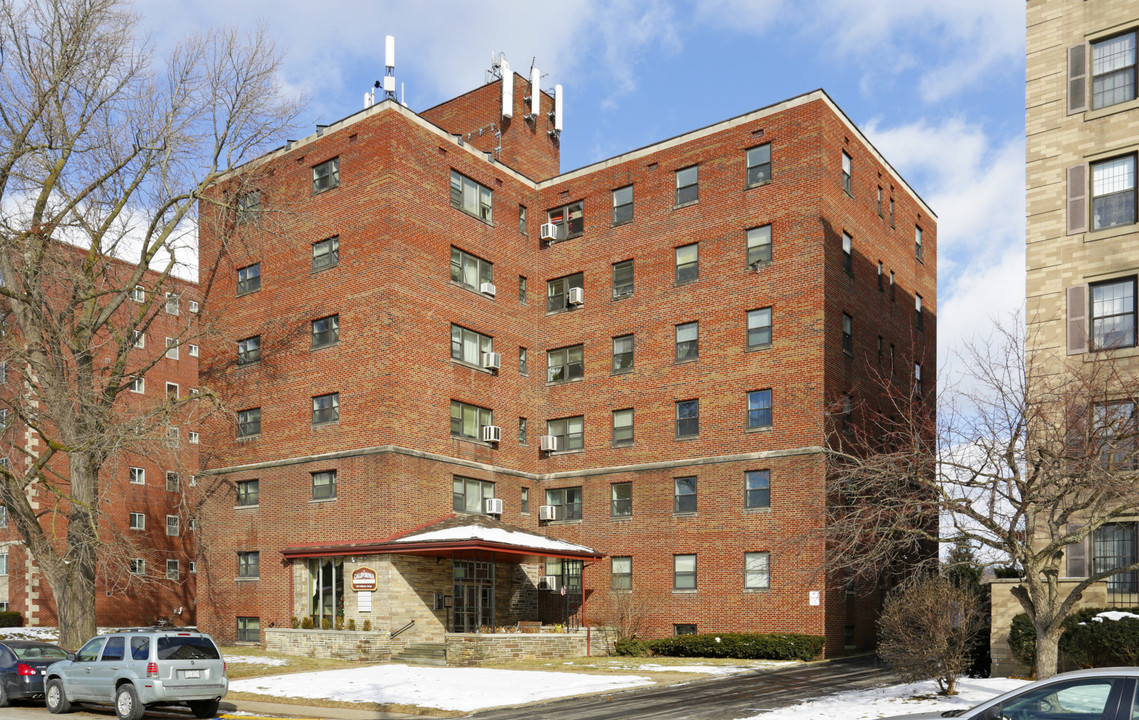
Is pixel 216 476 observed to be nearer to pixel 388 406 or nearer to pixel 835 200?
pixel 388 406

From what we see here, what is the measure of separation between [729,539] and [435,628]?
35.8 ft

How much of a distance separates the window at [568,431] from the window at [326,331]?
9949 millimetres

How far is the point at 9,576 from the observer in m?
56.2

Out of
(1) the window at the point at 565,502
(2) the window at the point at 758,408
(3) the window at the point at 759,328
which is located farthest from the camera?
(1) the window at the point at 565,502

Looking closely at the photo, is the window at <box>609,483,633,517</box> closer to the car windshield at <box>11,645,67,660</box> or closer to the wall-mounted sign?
the wall-mounted sign

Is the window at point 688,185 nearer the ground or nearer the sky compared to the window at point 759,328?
nearer the sky

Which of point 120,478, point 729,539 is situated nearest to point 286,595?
point 729,539

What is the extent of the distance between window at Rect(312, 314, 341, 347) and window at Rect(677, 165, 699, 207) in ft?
46.9

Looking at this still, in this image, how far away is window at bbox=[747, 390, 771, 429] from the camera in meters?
38.2

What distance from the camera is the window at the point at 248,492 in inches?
1622

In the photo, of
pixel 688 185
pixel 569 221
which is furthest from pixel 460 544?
pixel 688 185

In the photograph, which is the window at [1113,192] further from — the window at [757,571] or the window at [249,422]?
the window at [249,422]

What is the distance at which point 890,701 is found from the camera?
2145 cm

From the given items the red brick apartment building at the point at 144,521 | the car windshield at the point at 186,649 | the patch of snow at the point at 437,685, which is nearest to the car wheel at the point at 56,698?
the car windshield at the point at 186,649
